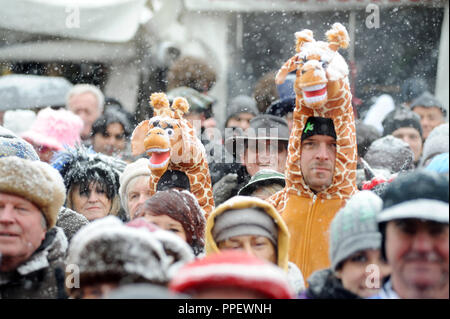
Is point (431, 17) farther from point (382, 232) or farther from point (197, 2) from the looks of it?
point (382, 232)

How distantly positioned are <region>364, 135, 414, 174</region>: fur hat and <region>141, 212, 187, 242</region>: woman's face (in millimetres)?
1921

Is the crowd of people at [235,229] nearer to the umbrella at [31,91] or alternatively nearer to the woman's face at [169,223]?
the woman's face at [169,223]

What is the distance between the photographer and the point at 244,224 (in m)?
2.54

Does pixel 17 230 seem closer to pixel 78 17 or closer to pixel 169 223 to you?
pixel 169 223

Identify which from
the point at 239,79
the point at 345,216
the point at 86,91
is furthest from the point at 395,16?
the point at 345,216

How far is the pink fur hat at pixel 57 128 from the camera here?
486 cm

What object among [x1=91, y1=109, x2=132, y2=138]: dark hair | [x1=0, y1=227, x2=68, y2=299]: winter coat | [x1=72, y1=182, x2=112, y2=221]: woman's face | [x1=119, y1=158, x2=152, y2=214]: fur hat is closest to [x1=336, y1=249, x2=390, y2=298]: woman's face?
[x1=0, y1=227, x2=68, y2=299]: winter coat

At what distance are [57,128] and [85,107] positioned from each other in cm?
76

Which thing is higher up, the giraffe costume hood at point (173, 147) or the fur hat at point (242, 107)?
the fur hat at point (242, 107)

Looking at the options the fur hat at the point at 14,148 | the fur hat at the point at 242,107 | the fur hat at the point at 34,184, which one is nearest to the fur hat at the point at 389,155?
the fur hat at the point at 242,107

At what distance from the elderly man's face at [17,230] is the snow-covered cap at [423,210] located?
48.1 inches

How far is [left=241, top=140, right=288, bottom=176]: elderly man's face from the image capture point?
3943 mm

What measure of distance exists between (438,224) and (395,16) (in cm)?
503

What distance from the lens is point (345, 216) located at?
2.19 m
